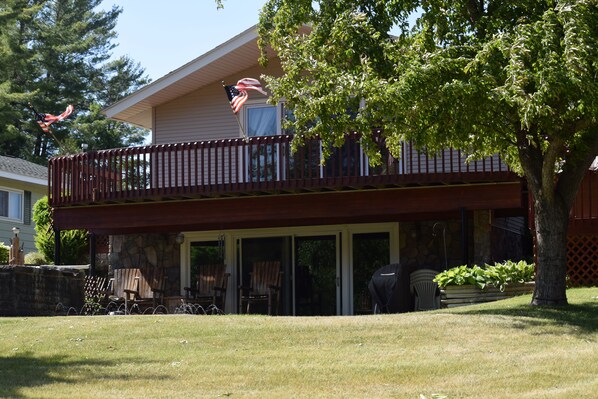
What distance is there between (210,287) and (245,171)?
97.6 inches

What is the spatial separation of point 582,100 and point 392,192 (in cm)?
734

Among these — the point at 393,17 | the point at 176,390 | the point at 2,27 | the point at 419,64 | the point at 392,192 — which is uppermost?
the point at 2,27

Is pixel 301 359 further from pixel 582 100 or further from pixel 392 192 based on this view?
pixel 392 192

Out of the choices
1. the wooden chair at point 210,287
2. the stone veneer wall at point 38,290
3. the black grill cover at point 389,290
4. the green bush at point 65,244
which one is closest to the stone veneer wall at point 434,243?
the black grill cover at point 389,290

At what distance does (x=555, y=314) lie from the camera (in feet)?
40.4

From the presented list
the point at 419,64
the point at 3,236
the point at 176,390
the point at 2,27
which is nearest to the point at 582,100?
the point at 419,64

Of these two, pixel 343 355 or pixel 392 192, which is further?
pixel 392 192

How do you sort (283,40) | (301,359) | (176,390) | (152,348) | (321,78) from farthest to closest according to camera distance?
1. (283,40)
2. (321,78)
3. (152,348)
4. (301,359)
5. (176,390)

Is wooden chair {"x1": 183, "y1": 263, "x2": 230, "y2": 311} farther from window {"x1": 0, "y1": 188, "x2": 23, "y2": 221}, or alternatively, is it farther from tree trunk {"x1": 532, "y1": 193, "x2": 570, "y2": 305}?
window {"x1": 0, "y1": 188, "x2": 23, "y2": 221}

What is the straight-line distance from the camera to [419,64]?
38.6 feet

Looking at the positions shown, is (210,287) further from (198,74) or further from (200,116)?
(198,74)

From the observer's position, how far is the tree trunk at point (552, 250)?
42.7ft

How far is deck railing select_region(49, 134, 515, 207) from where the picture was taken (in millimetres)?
17562

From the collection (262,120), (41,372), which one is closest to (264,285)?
(262,120)
